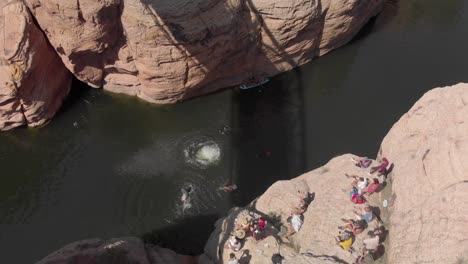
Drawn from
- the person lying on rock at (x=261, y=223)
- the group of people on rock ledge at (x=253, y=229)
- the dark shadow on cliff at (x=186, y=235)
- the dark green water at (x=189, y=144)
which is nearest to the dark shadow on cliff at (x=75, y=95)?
the dark green water at (x=189, y=144)

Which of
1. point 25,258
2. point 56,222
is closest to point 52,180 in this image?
point 56,222

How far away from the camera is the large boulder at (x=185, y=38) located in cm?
1223

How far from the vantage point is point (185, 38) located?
12.5 metres

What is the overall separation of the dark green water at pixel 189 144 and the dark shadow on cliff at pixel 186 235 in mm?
27

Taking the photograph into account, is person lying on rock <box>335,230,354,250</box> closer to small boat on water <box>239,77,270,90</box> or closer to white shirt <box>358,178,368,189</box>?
white shirt <box>358,178,368,189</box>

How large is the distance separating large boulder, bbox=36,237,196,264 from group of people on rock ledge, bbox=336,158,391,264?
3853 mm

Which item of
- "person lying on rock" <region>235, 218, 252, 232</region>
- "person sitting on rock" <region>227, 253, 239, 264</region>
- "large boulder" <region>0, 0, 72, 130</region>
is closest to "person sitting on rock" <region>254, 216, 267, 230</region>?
"person lying on rock" <region>235, 218, 252, 232</region>

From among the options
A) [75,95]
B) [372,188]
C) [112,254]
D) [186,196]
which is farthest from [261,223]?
[75,95]

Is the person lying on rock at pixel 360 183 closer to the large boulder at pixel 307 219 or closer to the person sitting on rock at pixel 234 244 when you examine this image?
the large boulder at pixel 307 219

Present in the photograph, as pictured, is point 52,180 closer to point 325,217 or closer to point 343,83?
point 325,217

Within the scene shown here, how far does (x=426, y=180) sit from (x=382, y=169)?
1.64 metres

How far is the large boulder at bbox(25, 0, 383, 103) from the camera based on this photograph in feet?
40.1

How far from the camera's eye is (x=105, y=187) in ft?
41.2

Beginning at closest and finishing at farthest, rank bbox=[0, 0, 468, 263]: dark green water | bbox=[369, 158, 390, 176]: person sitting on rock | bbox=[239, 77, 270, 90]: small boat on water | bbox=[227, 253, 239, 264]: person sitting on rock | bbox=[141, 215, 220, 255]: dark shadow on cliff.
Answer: bbox=[227, 253, 239, 264]: person sitting on rock, bbox=[369, 158, 390, 176]: person sitting on rock, bbox=[141, 215, 220, 255]: dark shadow on cliff, bbox=[0, 0, 468, 263]: dark green water, bbox=[239, 77, 270, 90]: small boat on water
